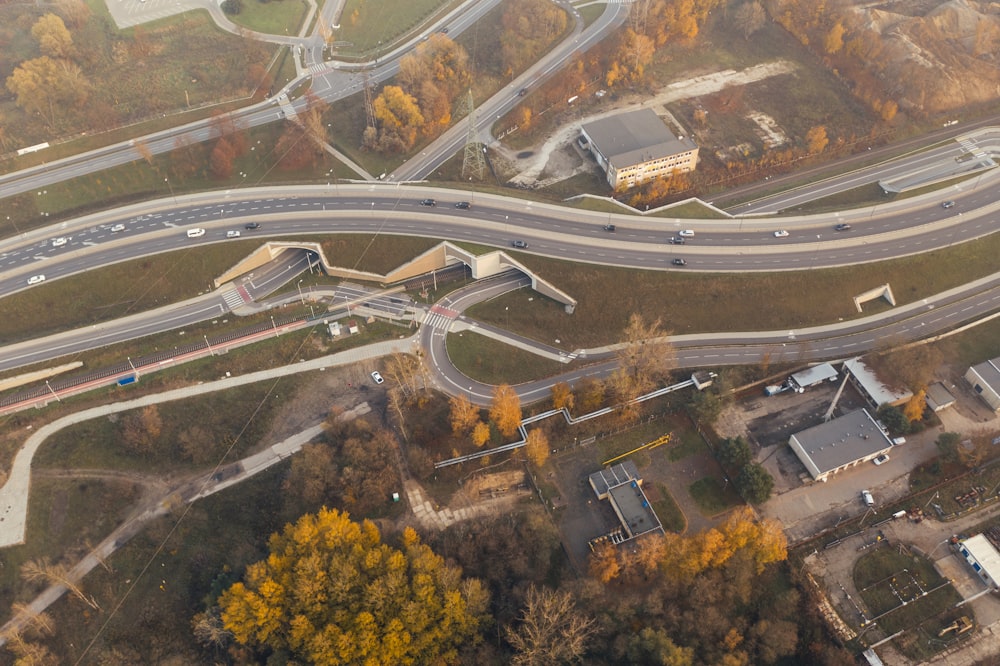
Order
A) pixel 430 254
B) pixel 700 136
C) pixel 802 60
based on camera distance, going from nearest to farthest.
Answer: pixel 430 254 → pixel 700 136 → pixel 802 60

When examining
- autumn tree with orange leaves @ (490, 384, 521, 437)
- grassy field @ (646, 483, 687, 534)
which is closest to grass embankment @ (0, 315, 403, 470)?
autumn tree with orange leaves @ (490, 384, 521, 437)

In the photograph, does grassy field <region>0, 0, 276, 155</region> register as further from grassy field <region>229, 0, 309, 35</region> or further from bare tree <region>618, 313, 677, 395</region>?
bare tree <region>618, 313, 677, 395</region>

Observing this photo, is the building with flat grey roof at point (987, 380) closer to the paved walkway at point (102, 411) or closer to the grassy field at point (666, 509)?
the grassy field at point (666, 509)

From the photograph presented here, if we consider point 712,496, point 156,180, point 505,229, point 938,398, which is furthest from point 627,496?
point 156,180

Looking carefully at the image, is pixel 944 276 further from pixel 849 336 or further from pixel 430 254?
pixel 430 254

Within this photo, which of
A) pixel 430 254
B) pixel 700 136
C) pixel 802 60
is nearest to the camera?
pixel 430 254

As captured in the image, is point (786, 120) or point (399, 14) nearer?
point (786, 120)

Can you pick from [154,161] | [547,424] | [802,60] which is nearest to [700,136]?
[802,60]
